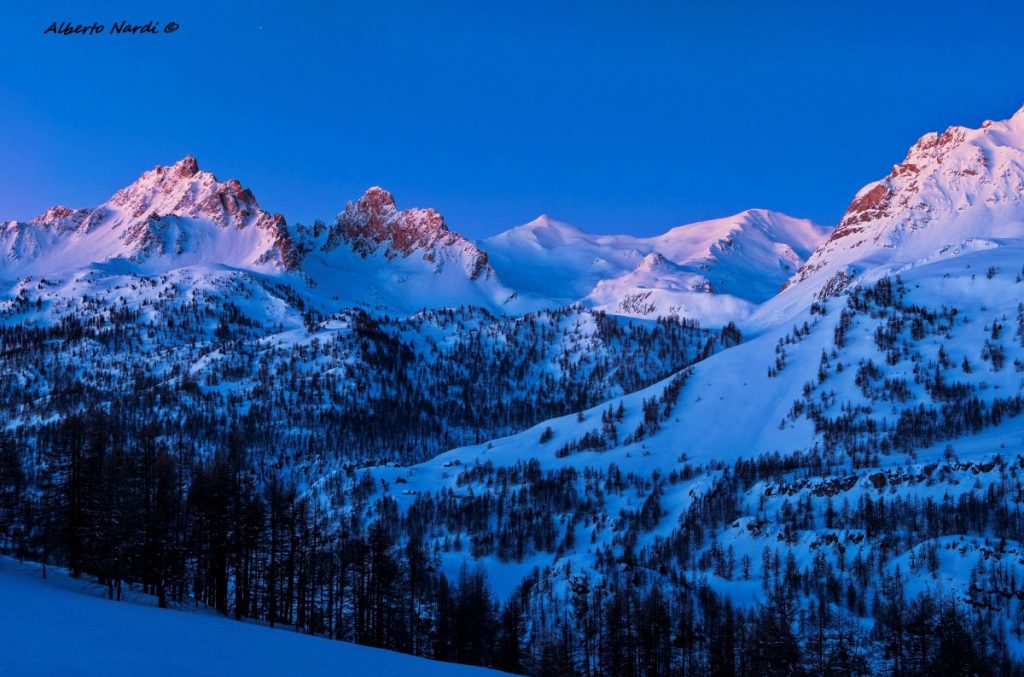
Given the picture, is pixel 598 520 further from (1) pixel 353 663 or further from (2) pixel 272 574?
(1) pixel 353 663

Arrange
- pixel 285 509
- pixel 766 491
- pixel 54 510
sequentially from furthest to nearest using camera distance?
pixel 766 491 → pixel 285 509 → pixel 54 510

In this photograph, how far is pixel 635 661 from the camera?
74938 mm

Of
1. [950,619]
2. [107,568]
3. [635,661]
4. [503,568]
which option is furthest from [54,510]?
[503,568]

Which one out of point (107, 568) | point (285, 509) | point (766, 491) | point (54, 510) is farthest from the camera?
point (766, 491)

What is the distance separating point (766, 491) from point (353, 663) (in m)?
147

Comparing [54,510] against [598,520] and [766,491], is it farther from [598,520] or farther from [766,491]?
[766,491]

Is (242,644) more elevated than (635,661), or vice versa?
(242,644)

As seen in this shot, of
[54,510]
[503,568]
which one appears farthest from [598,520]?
[54,510]

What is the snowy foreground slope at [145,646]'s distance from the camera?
79.7 ft

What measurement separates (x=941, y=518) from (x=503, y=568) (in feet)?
256

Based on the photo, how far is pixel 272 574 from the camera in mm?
57719

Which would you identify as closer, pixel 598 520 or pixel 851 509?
pixel 851 509

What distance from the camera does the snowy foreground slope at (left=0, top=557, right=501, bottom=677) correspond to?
24297 mm

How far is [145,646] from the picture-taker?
92.9ft
